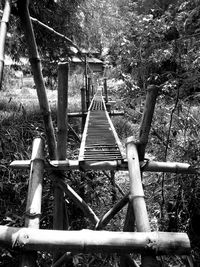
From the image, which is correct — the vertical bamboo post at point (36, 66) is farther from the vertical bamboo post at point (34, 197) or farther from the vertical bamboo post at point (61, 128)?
the vertical bamboo post at point (34, 197)

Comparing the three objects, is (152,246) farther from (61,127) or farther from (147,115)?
(61,127)

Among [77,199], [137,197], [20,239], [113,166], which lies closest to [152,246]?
[137,197]

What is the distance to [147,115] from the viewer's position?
5.86 feet

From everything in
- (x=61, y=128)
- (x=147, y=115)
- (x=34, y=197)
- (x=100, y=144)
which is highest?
(x=100, y=144)

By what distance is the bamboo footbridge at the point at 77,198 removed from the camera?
1104mm

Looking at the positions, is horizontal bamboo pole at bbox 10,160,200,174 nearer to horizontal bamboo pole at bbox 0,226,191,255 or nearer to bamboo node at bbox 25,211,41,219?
bamboo node at bbox 25,211,41,219

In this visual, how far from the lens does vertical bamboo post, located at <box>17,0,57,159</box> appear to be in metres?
1.68

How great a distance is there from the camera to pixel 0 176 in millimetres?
3611

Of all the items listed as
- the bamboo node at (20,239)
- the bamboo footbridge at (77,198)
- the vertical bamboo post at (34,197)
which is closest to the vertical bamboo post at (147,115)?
the bamboo footbridge at (77,198)

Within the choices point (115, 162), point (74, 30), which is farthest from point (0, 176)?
point (74, 30)

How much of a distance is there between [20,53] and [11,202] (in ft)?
11.8

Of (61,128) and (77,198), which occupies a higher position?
(61,128)

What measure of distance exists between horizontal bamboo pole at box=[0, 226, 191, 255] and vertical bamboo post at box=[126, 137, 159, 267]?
53 mm

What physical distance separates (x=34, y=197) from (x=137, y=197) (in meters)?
0.57
